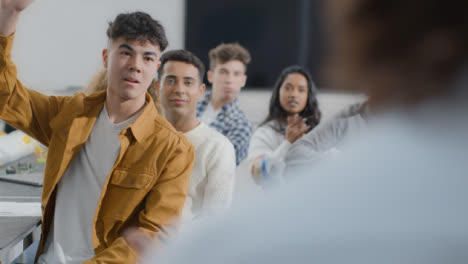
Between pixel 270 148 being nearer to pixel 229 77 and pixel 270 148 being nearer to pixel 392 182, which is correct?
pixel 229 77

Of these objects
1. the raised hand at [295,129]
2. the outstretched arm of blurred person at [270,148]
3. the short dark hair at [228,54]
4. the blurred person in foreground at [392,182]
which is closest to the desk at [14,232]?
the outstretched arm of blurred person at [270,148]

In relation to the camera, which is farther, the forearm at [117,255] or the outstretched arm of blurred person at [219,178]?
the outstretched arm of blurred person at [219,178]

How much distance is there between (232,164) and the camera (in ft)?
5.95

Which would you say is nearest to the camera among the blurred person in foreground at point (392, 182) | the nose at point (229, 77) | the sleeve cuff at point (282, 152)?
the blurred person in foreground at point (392, 182)

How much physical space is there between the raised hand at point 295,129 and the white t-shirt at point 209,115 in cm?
47

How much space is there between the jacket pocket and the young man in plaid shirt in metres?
1.18

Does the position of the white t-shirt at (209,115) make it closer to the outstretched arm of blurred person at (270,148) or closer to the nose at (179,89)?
the outstretched arm of blurred person at (270,148)

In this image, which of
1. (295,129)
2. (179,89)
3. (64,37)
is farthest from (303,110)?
(64,37)

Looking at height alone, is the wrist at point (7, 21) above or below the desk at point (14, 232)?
above

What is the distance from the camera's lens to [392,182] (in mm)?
345

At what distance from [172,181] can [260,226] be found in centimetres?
105

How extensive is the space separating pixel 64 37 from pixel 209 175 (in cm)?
337

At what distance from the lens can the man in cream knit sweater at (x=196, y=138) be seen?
66.6 inches

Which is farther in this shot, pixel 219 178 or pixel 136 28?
pixel 219 178
